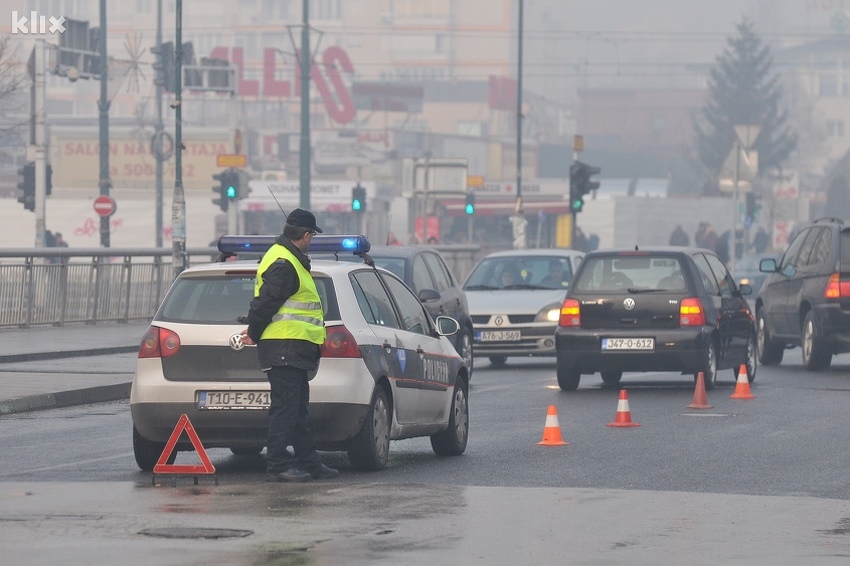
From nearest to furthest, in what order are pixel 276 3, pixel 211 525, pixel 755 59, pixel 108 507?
1. pixel 211 525
2. pixel 108 507
3. pixel 755 59
4. pixel 276 3

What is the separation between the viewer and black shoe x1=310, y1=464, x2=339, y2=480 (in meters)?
11.0

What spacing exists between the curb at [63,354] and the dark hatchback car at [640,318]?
676cm

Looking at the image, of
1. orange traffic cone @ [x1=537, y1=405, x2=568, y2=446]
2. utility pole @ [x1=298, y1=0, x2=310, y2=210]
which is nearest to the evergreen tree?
utility pole @ [x1=298, y1=0, x2=310, y2=210]

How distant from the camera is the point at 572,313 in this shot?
752 inches

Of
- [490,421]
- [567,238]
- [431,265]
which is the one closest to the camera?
[490,421]

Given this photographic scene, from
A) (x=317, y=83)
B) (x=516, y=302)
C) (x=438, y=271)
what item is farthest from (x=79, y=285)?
(x=317, y=83)

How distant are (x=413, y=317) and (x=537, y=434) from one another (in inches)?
75.8

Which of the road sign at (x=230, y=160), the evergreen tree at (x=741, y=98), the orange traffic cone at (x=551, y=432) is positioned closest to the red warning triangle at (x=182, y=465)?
the orange traffic cone at (x=551, y=432)

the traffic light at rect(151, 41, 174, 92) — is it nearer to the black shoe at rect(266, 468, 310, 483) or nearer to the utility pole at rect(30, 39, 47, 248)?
the utility pole at rect(30, 39, 47, 248)

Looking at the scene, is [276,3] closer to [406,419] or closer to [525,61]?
[525,61]

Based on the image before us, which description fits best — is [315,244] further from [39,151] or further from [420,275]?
[39,151]

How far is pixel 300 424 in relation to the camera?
1090 centimetres

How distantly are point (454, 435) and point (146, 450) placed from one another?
2331 mm

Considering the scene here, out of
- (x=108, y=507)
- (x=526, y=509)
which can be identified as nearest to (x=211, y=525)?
(x=108, y=507)
